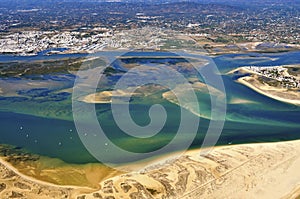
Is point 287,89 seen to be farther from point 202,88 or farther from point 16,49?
point 16,49

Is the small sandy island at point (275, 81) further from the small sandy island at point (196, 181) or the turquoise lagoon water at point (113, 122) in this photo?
the small sandy island at point (196, 181)

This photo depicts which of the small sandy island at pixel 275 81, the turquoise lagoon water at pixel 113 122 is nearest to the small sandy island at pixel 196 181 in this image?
the turquoise lagoon water at pixel 113 122

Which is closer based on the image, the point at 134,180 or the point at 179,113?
the point at 134,180

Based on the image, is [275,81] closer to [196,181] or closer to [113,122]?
[113,122]

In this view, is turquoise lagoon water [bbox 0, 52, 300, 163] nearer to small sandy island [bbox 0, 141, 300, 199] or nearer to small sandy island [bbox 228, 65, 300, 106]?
small sandy island [bbox 228, 65, 300, 106]

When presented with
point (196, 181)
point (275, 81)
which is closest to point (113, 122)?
point (196, 181)

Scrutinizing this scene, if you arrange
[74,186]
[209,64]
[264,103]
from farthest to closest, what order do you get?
[209,64], [264,103], [74,186]

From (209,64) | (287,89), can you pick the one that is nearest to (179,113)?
(287,89)
